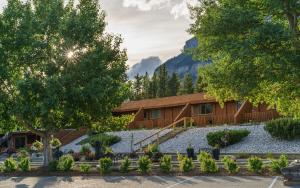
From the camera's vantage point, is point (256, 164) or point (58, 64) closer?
point (256, 164)

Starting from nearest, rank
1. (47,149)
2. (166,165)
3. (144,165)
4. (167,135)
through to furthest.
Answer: (166,165), (144,165), (47,149), (167,135)

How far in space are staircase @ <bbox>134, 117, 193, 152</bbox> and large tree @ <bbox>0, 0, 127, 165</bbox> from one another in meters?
12.8

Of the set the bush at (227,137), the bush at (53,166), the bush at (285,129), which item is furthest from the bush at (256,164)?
the bush at (227,137)

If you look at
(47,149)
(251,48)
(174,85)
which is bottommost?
(47,149)

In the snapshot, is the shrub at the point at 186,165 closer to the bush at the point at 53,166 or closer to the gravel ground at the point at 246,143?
the bush at the point at 53,166

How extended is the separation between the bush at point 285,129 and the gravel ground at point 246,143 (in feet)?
1.53

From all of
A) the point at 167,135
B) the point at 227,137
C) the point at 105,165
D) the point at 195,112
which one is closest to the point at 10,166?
the point at 105,165

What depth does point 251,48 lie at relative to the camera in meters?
18.2

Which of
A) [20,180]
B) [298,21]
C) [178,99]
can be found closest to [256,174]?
[298,21]

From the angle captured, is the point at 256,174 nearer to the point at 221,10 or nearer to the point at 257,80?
the point at 257,80

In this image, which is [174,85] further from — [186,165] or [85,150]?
[186,165]

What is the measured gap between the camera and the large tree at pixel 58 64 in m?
25.8

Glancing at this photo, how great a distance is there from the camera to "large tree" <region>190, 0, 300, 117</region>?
711 inches

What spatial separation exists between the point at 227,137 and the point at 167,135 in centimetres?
889
